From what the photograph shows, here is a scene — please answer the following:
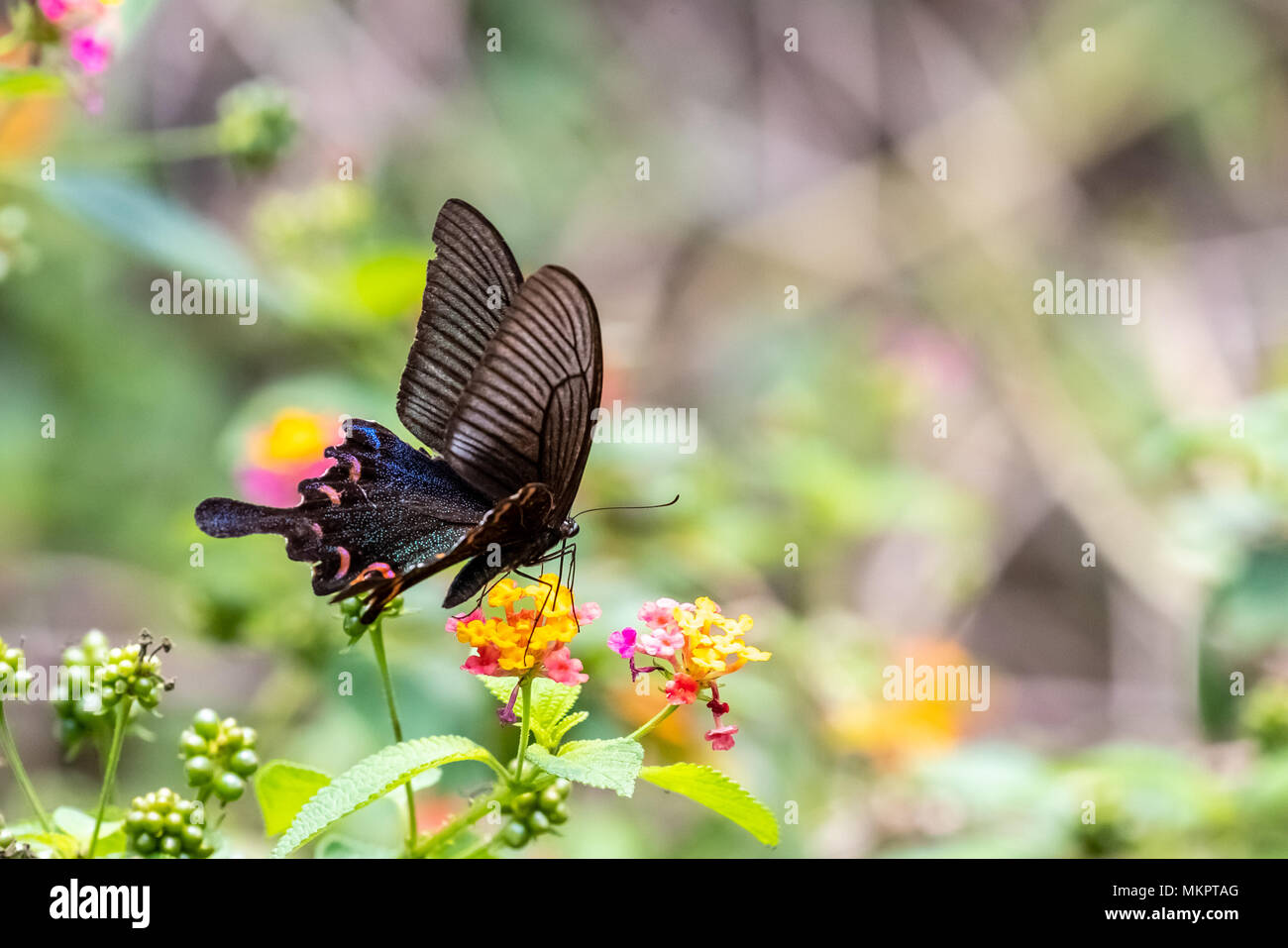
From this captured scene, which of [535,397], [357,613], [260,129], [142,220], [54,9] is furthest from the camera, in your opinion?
[260,129]

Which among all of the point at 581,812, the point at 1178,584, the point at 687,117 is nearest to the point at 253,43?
the point at 687,117

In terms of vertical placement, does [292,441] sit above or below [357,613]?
above

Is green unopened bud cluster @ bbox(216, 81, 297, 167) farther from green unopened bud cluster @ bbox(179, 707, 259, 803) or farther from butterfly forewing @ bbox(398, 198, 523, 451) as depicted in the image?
green unopened bud cluster @ bbox(179, 707, 259, 803)

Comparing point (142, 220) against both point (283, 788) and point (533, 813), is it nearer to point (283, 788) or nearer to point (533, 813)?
point (283, 788)

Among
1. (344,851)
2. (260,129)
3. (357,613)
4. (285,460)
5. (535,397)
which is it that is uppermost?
(260,129)

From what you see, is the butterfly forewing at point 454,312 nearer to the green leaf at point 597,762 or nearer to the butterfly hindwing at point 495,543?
the butterfly hindwing at point 495,543

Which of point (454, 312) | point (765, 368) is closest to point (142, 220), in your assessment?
point (454, 312)

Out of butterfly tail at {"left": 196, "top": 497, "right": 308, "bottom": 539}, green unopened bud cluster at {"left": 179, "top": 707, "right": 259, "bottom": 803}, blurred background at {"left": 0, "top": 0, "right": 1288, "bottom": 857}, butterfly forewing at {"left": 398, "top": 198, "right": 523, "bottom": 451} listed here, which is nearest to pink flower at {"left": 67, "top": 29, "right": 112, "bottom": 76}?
blurred background at {"left": 0, "top": 0, "right": 1288, "bottom": 857}
